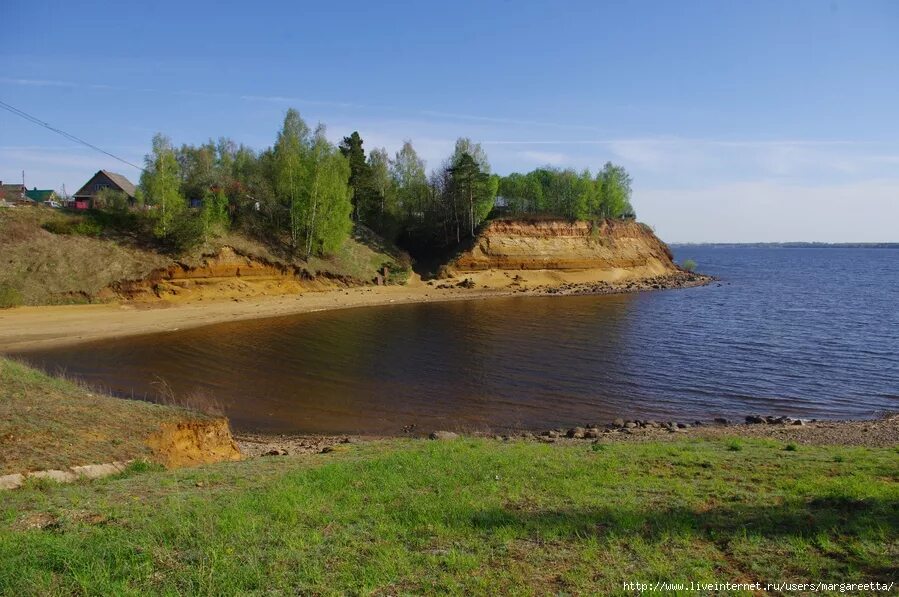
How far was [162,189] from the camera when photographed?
43.2m

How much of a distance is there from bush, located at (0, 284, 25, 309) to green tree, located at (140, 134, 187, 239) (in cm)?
1066

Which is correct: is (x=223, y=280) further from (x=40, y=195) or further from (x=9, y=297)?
(x=40, y=195)

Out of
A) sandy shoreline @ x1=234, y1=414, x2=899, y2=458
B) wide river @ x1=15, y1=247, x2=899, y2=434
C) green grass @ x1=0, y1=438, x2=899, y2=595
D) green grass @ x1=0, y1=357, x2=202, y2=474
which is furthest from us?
wide river @ x1=15, y1=247, x2=899, y2=434

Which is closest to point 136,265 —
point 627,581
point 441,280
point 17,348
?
point 17,348

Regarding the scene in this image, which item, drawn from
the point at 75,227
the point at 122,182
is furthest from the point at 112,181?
the point at 75,227

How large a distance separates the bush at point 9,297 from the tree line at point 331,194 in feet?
35.2

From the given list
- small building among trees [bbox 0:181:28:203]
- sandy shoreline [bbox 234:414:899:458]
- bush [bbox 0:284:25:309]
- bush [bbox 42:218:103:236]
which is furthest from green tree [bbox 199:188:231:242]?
sandy shoreline [bbox 234:414:899:458]

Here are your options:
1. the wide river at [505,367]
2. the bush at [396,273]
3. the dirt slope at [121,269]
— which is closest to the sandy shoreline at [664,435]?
the wide river at [505,367]

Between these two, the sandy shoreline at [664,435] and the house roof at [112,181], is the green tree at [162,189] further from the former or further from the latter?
the sandy shoreline at [664,435]

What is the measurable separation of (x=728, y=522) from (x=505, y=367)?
19350 millimetres

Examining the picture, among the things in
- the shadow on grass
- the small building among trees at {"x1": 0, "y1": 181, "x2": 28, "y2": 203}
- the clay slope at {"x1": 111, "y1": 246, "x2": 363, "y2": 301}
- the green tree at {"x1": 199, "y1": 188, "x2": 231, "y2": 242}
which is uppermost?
the small building among trees at {"x1": 0, "y1": 181, "x2": 28, "y2": 203}

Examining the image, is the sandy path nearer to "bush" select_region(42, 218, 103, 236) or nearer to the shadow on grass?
"bush" select_region(42, 218, 103, 236)

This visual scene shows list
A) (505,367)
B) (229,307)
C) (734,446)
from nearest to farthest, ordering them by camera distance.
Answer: (734,446), (505,367), (229,307)

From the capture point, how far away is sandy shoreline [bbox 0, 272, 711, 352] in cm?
3136
